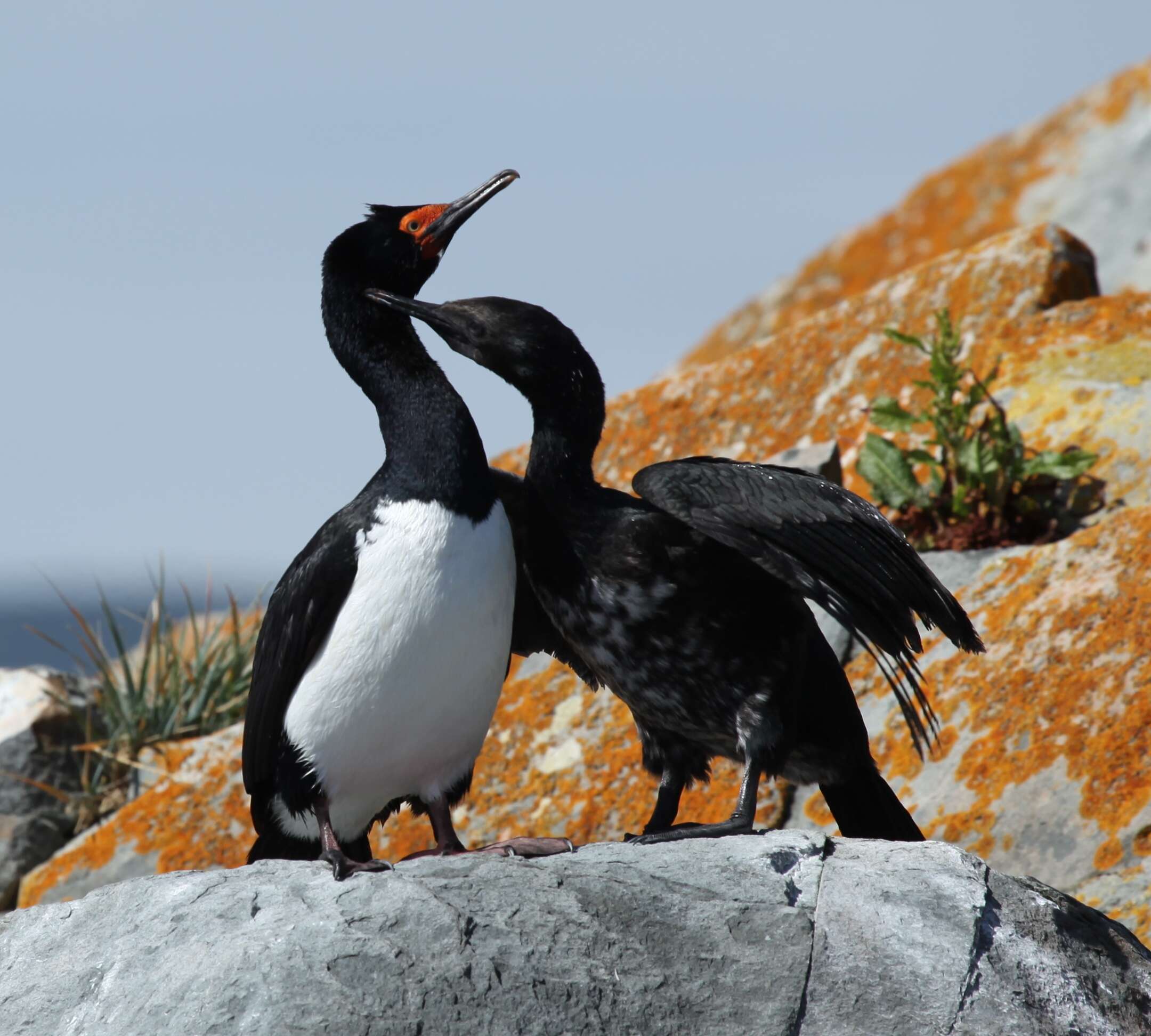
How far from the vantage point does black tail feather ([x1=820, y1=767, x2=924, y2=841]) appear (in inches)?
169

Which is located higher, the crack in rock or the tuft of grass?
the tuft of grass

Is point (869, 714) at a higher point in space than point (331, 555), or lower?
lower

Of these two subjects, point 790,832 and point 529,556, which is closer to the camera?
point 790,832

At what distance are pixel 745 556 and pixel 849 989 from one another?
1.19 meters

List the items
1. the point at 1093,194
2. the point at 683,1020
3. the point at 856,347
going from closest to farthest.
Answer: the point at 683,1020
the point at 856,347
the point at 1093,194

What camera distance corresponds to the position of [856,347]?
752cm

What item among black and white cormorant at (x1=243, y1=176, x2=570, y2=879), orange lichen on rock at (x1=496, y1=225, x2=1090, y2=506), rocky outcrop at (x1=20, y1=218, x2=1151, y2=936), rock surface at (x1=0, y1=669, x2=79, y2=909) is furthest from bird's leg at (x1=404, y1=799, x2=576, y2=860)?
rock surface at (x1=0, y1=669, x2=79, y2=909)

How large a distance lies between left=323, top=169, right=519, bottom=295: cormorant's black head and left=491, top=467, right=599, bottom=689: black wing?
27.3 inches

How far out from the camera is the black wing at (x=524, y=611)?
4.28 m

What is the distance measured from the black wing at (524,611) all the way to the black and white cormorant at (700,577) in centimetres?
12

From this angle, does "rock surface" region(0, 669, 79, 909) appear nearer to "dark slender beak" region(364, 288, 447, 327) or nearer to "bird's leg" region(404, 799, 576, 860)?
"bird's leg" region(404, 799, 576, 860)

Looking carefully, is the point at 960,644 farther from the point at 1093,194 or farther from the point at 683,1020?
A: the point at 1093,194

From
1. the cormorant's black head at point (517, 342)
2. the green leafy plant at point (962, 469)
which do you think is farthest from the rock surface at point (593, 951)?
the green leafy plant at point (962, 469)

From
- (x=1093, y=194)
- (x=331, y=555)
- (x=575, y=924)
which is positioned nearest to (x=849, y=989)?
(x=575, y=924)
